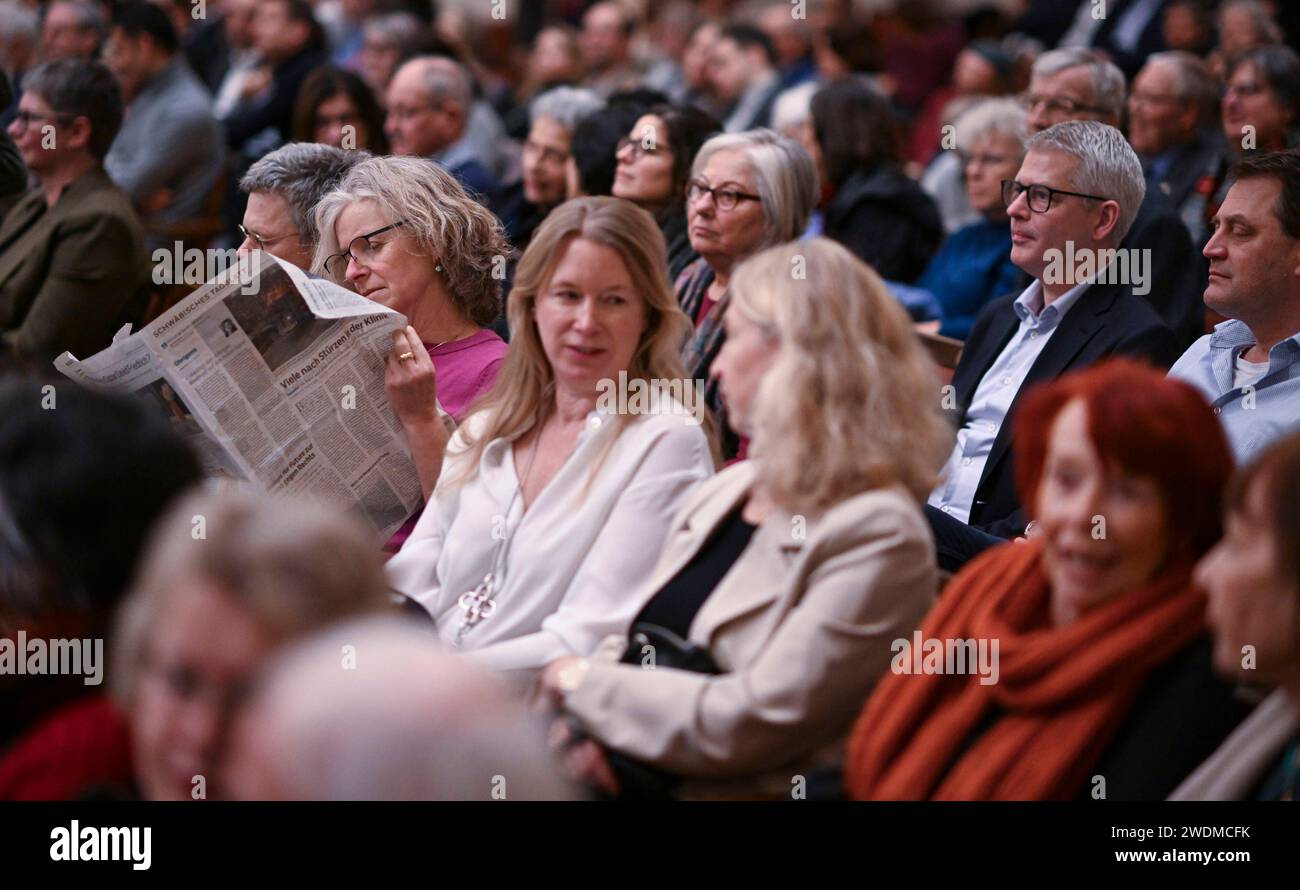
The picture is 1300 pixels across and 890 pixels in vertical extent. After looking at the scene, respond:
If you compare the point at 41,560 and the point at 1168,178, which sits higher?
the point at 1168,178

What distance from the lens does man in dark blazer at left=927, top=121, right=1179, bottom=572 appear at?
358cm

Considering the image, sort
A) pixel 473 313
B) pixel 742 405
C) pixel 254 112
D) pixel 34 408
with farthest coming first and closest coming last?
pixel 254 112, pixel 473 313, pixel 742 405, pixel 34 408

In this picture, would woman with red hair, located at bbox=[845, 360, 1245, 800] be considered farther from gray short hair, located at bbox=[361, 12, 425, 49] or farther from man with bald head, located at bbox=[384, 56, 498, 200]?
gray short hair, located at bbox=[361, 12, 425, 49]

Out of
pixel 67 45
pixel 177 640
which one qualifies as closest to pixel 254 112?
pixel 67 45

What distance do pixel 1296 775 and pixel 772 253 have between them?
109 centimetres

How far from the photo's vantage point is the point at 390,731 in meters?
1.43

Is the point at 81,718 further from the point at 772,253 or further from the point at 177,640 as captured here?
the point at 772,253

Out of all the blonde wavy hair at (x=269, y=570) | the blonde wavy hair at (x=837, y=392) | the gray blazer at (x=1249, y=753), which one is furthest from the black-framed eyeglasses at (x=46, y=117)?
the gray blazer at (x=1249, y=753)

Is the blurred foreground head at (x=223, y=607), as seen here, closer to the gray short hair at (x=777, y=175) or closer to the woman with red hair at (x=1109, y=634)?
the woman with red hair at (x=1109, y=634)

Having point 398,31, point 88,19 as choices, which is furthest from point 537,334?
point 398,31

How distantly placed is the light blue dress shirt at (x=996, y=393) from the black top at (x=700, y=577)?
48.3 inches

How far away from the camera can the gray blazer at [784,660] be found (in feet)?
7.45
